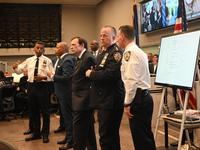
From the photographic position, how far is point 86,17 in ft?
42.6

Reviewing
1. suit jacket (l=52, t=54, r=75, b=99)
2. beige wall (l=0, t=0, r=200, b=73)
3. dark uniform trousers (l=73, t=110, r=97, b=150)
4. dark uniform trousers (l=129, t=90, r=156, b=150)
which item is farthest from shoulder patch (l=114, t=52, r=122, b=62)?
beige wall (l=0, t=0, r=200, b=73)

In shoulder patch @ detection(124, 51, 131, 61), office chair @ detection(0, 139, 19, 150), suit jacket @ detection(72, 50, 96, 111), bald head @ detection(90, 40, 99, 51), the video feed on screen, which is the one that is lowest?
office chair @ detection(0, 139, 19, 150)

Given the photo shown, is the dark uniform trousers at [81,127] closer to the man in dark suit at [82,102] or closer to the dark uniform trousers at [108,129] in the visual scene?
the man in dark suit at [82,102]

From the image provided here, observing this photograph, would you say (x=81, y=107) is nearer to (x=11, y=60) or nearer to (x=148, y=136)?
(x=148, y=136)

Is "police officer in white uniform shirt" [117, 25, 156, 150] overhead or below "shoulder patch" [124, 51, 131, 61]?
below

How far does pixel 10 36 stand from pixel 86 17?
388 cm

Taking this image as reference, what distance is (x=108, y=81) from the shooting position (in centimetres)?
281

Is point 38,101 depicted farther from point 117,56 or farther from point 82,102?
point 117,56

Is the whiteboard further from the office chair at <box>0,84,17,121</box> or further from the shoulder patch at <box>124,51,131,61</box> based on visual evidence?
the office chair at <box>0,84,17,121</box>

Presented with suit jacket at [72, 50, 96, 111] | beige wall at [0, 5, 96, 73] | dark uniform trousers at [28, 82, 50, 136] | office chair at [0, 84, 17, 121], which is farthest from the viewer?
beige wall at [0, 5, 96, 73]

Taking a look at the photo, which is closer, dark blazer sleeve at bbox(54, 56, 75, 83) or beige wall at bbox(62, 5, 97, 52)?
dark blazer sleeve at bbox(54, 56, 75, 83)

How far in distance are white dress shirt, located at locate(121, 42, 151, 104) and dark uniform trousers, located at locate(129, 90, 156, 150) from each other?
4.1 inches

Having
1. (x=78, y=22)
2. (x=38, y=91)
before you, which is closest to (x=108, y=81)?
(x=38, y=91)

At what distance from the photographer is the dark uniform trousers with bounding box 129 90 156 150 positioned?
257 centimetres
